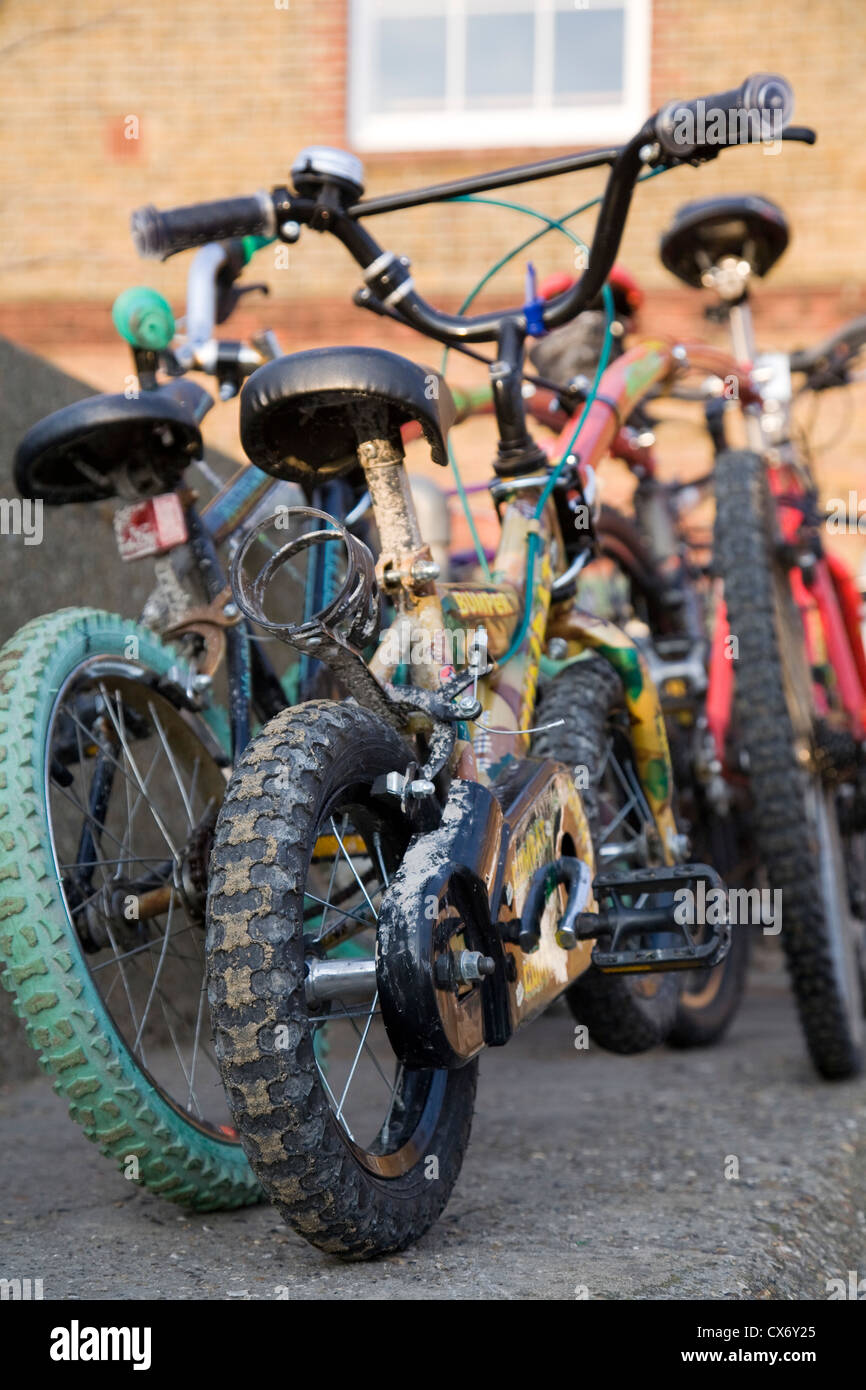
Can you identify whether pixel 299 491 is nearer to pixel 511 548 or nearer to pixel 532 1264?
pixel 511 548

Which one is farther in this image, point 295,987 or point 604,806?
point 604,806

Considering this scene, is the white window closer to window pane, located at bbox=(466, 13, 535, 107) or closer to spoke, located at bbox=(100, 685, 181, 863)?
window pane, located at bbox=(466, 13, 535, 107)

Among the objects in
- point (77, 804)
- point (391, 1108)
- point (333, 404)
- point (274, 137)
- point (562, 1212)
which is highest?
point (274, 137)

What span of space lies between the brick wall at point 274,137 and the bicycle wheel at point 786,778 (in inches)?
159

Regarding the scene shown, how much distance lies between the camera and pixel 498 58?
7.54m

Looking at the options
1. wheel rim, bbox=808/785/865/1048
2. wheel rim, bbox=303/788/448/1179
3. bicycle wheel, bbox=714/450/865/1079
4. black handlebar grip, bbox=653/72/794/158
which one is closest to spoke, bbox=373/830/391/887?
wheel rim, bbox=303/788/448/1179

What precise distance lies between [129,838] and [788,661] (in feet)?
5.31

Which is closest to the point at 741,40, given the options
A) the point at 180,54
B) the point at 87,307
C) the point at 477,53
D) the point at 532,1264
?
the point at 477,53

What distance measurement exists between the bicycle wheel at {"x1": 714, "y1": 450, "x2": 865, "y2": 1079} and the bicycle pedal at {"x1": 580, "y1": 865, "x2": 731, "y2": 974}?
765 millimetres

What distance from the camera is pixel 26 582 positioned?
10.9ft

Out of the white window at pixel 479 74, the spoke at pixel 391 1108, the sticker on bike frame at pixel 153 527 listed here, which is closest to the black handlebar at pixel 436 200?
the sticker on bike frame at pixel 153 527

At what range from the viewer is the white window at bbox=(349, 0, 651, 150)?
293 inches

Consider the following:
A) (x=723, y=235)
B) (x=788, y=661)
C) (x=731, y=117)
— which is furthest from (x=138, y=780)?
(x=723, y=235)

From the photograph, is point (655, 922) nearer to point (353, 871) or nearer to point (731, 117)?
point (353, 871)
